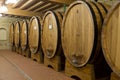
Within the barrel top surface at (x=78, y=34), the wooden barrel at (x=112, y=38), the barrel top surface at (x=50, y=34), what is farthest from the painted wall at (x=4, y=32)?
the wooden barrel at (x=112, y=38)

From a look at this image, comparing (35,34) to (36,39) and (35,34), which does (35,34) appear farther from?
(36,39)

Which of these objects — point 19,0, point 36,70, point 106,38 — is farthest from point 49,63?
point 19,0

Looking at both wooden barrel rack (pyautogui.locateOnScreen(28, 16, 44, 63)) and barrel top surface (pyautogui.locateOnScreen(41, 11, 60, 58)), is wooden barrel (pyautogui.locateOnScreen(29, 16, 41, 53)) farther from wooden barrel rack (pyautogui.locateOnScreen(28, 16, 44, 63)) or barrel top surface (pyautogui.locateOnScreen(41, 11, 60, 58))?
barrel top surface (pyautogui.locateOnScreen(41, 11, 60, 58))

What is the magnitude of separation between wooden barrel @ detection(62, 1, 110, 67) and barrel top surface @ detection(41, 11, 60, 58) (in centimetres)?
34

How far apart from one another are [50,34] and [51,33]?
0.05 metres

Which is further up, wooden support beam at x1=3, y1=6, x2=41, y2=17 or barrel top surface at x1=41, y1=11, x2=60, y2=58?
wooden support beam at x1=3, y1=6, x2=41, y2=17

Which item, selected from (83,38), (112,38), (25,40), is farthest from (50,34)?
(25,40)

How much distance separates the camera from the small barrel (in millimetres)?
3805

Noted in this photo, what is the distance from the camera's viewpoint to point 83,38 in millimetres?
2299

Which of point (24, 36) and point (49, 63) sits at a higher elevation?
point (24, 36)

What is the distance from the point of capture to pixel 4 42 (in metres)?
7.71

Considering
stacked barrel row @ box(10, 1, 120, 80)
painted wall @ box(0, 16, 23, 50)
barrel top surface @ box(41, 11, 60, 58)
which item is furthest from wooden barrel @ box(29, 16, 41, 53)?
painted wall @ box(0, 16, 23, 50)

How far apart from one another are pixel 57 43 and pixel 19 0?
2.60 m

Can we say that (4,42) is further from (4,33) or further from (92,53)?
(92,53)
